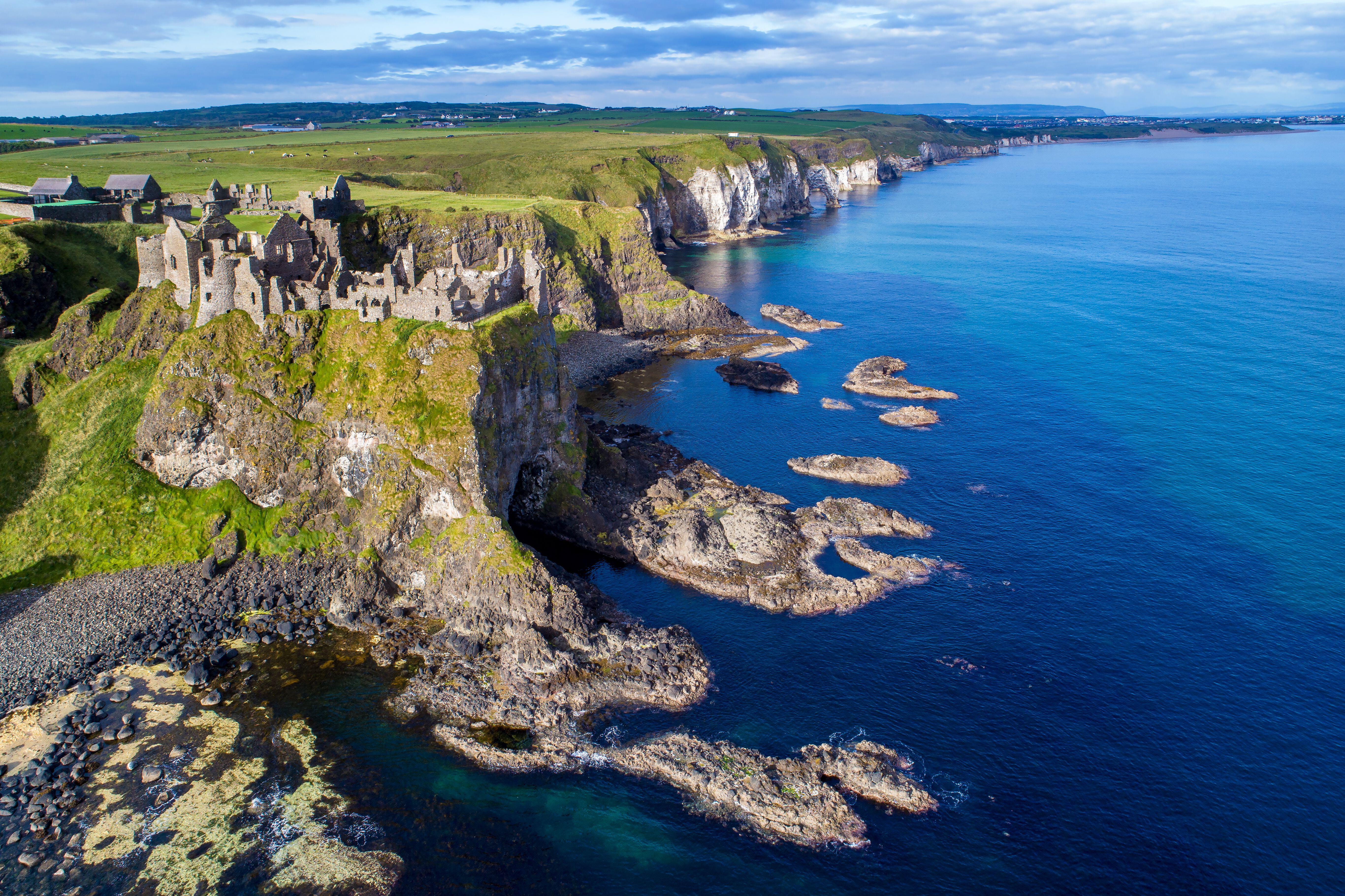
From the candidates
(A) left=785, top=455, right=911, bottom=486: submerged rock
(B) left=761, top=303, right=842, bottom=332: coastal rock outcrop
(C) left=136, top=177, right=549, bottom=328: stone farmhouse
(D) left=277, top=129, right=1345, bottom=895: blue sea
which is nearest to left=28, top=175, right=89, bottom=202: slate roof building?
(C) left=136, top=177, right=549, bottom=328: stone farmhouse

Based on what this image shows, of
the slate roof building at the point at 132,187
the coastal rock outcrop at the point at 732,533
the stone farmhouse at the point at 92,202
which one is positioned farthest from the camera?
the slate roof building at the point at 132,187

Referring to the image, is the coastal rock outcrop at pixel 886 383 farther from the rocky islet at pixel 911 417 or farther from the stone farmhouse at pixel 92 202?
the stone farmhouse at pixel 92 202

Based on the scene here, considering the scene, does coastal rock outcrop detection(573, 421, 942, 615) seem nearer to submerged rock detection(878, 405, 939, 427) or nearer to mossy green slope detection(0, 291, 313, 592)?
submerged rock detection(878, 405, 939, 427)

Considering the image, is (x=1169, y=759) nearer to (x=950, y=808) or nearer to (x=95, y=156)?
(x=950, y=808)

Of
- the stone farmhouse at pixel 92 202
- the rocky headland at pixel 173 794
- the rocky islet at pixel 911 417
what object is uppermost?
the stone farmhouse at pixel 92 202

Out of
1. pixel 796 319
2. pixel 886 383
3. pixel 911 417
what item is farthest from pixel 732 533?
pixel 796 319

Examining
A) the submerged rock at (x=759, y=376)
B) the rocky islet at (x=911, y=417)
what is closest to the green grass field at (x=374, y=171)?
the submerged rock at (x=759, y=376)

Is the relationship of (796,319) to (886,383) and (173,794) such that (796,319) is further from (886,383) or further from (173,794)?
(173,794)

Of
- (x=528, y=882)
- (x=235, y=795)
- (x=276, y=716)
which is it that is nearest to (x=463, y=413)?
(x=276, y=716)
